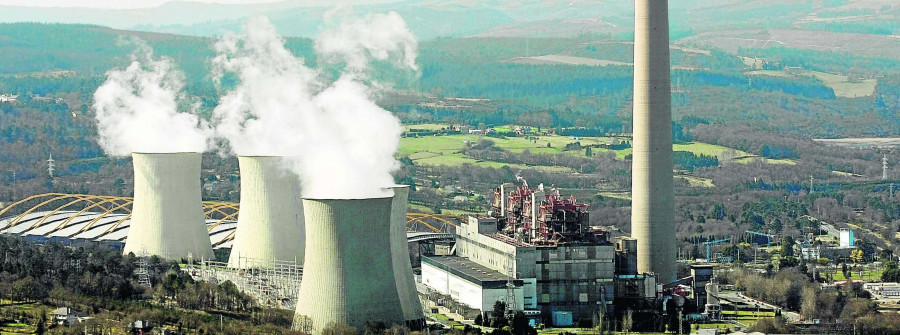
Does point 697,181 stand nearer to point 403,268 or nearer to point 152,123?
point 152,123

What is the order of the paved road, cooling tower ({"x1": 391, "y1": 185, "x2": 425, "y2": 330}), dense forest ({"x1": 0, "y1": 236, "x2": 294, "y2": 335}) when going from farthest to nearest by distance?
the paved road
dense forest ({"x1": 0, "y1": 236, "x2": 294, "y2": 335})
cooling tower ({"x1": 391, "y1": 185, "x2": 425, "y2": 330})

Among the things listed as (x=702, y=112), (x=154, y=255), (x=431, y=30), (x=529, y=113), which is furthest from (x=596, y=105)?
(x=154, y=255)

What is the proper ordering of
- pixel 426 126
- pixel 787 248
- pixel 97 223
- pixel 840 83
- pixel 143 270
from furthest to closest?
pixel 840 83 < pixel 426 126 < pixel 787 248 < pixel 97 223 < pixel 143 270

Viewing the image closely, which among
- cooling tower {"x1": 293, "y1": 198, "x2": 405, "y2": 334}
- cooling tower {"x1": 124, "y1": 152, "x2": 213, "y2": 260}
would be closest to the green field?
cooling tower {"x1": 124, "y1": 152, "x2": 213, "y2": 260}

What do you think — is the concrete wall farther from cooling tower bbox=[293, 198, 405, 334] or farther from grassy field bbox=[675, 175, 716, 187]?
grassy field bbox=[675, 175, 716, 187]

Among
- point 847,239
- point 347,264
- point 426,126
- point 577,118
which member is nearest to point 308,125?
point 347,264
